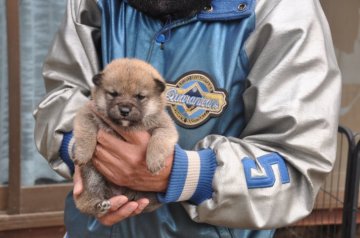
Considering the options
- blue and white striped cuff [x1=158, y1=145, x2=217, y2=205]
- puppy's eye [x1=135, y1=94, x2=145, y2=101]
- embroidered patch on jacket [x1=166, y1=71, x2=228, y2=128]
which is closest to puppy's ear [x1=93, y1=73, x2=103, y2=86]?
puppy's eye [x1=135, y1=94, x2=145, y2=101]

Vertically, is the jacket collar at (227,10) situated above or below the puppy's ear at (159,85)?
above

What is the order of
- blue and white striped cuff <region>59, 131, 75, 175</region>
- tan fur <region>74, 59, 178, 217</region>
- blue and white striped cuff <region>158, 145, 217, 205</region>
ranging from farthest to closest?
blue and white striped cuff <region>59, 131, 75, 175</region>
tan fur <region>74, 59, 178, 217</region>
blue and white striped cuff <region>158, 145, 217, 205</region>

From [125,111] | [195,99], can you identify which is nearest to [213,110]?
[195,99]

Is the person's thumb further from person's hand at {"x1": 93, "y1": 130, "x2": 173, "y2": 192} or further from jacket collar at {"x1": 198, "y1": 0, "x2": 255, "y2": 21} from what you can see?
jacket collar at {"x1": 198, "y1": 0, "x2": 255, "y2": 21}

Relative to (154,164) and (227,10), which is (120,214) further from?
(227,10)

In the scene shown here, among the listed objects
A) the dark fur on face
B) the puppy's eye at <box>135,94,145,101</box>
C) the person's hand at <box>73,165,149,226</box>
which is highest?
the dark fur on face

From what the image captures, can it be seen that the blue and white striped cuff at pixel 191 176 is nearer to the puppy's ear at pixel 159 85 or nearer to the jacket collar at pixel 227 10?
the puppy's ear at pixel 159 85

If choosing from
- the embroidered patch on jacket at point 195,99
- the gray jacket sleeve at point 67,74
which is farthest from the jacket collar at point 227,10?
the gray jacket sleeve at point 67,74
